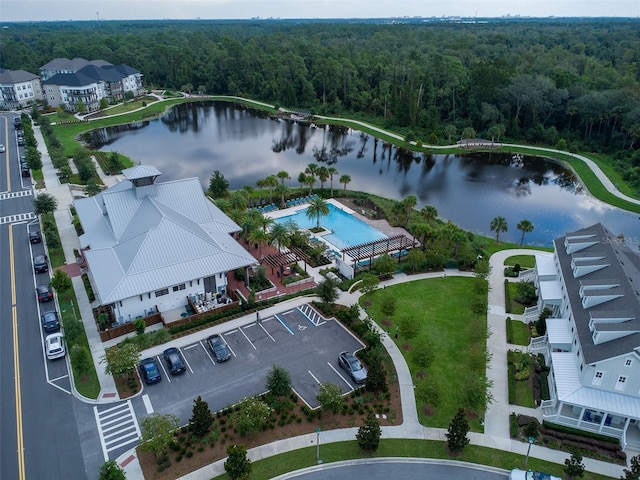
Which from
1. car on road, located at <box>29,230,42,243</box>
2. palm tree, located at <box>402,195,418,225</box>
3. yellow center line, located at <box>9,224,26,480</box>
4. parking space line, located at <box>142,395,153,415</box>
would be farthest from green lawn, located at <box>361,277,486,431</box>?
car on road, located at <box>29,230,42,243</box>

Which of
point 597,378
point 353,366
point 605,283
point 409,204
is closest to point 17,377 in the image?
point 353,366

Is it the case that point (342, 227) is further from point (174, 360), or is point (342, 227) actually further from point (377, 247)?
point (174, 360)

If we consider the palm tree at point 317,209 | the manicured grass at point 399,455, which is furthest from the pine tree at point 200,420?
the palm tree at point 317,209

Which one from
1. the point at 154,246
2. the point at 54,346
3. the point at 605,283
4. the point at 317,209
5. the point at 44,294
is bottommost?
the point at 54,346

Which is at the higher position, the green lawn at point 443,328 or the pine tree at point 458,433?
the pine tree at point 458,433

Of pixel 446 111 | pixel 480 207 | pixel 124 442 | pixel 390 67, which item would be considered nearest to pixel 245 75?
pixel 390 67

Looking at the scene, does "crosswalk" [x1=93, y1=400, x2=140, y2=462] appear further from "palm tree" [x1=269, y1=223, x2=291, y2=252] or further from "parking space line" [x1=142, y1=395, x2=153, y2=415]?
"palm tree" [x1=269, y1=223, x2=291, y2=252]

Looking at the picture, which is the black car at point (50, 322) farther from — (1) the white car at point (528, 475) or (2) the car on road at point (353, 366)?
(1) the white car at point (528, 475)
